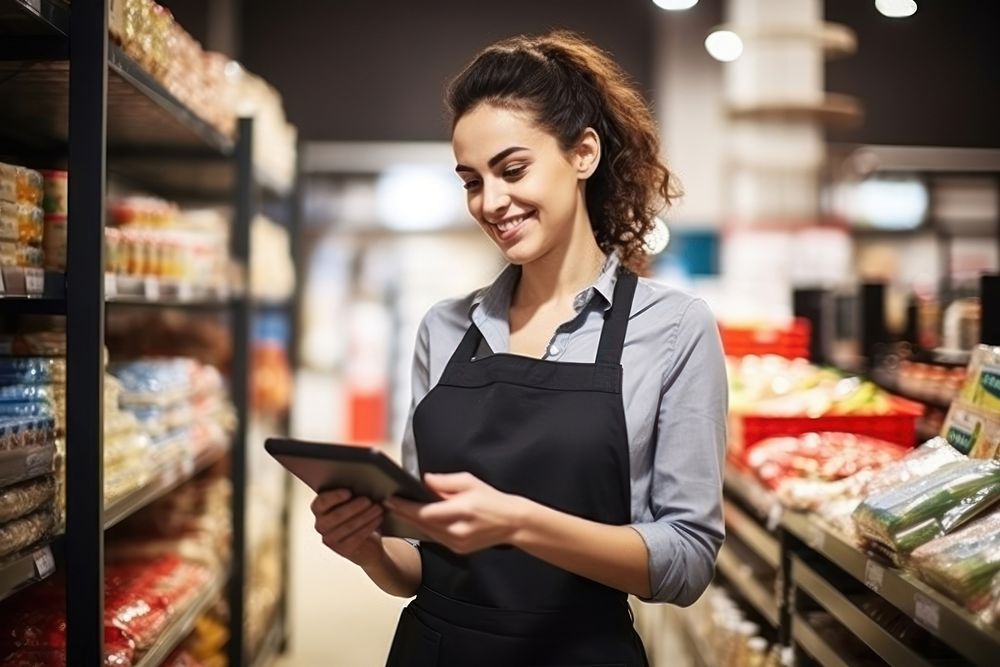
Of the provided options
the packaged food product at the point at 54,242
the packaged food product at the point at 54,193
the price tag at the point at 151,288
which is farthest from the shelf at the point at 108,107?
the price tag at the point at 151,288

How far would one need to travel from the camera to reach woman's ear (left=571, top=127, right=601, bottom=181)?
188cm

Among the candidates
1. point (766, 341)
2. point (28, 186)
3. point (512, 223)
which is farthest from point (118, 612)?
point (766, 341)

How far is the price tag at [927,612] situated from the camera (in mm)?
1711

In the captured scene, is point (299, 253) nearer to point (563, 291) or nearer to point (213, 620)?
point (213, 620)

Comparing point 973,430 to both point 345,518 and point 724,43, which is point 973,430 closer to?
point 345,518

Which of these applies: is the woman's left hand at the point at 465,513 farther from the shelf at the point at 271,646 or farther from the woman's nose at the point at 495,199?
the shelf at the point at 271,646

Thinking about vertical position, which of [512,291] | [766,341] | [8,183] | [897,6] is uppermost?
[897,6]

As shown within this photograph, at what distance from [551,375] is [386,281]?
724 centimetres

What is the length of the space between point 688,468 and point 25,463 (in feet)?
4.28

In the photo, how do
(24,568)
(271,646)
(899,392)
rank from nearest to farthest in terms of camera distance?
(24,568) < (899,392) < (271,646)

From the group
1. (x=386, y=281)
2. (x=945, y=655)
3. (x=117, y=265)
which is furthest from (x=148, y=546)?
(x=386, y=281)

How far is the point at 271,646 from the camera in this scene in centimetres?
456

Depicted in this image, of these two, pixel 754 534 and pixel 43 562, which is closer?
pixel 43 562

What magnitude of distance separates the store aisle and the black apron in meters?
3.08
